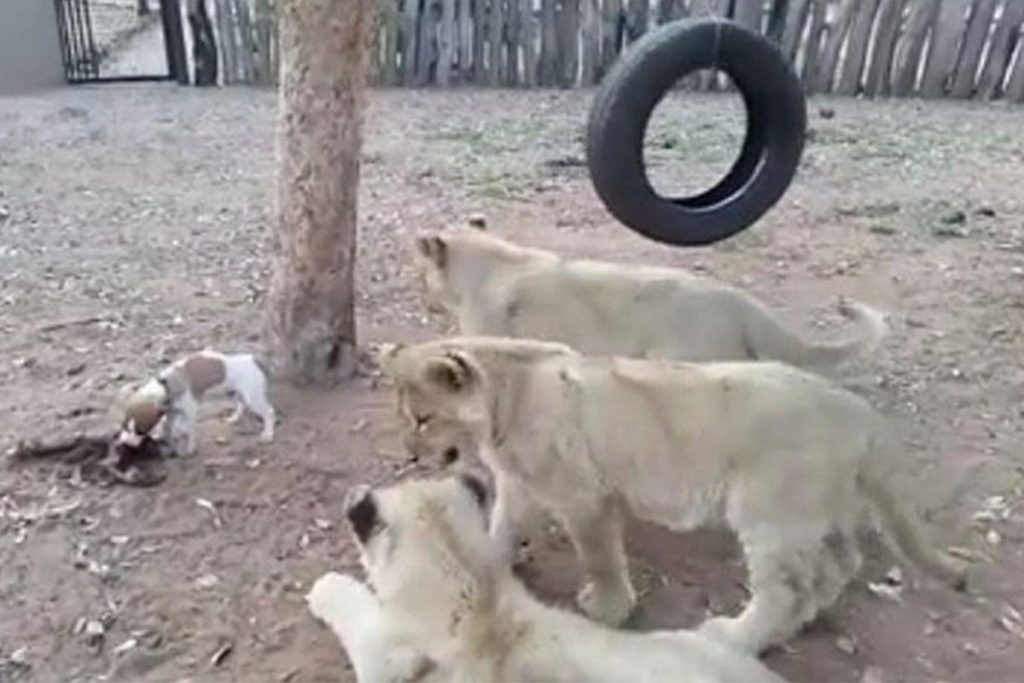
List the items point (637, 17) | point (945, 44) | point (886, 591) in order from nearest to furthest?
point (886, 591) → point (945, 44) → point (637, 17)

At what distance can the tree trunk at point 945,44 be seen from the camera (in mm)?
11211

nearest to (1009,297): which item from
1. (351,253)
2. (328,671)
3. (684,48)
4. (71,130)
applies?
(684,48)

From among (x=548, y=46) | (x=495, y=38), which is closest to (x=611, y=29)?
(x=548, y=46)

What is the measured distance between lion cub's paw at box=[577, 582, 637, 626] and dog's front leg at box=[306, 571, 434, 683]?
1.78 feet

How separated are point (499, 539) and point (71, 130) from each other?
7403 mm

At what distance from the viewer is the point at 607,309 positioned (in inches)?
164

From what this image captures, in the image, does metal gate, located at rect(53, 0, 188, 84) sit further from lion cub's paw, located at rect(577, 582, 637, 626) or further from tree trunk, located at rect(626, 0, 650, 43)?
lion cub's paw, located at rect(577, 582, 637, 626)

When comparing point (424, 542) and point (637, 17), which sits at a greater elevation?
point (424, 542)

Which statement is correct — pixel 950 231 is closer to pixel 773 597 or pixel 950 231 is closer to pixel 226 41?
pixel 773 597

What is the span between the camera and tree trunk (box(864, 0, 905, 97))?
11320 mm

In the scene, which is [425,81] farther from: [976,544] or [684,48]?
[976,544]

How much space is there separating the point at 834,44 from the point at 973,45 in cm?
105

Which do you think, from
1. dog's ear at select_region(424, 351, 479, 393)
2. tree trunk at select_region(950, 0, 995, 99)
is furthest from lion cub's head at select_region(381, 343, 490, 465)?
tree trunk at select_region(950, 0, 995, 99)

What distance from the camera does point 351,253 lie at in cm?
471
